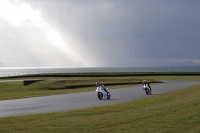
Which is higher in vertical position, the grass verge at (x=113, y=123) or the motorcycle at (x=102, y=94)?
the motorcycle at (x=102, y=94)

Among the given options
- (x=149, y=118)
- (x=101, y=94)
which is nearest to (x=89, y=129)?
(x=149, y=118)

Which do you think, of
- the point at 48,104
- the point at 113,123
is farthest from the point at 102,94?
the point at 113,123

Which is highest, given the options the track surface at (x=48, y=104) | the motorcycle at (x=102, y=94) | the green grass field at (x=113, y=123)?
the motorcycle at (x=102, y=94)

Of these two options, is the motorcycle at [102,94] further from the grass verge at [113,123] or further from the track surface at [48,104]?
the grass verge at [113,123]

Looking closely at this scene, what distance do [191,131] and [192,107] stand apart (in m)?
6.84

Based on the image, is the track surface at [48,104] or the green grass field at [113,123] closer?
the green grass field at [113,123]

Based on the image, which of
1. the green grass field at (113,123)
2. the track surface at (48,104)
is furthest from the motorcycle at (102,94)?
the green grass field at (113,123)

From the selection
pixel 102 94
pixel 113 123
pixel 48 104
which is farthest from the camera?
pixel 102 94

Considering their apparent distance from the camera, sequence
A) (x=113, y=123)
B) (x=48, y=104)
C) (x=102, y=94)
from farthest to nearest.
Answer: (x=102, y=94)
(x=48, y=104)
(x=113, y=123)

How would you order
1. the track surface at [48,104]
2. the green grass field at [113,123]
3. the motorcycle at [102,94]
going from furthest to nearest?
the motorcycle at [102,94] → the track surface at [48,104] → the green grass field at [113,123]

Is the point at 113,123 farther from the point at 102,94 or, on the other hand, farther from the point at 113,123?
the point at 102,94

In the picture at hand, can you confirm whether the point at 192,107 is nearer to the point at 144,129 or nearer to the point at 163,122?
the point at 163,122

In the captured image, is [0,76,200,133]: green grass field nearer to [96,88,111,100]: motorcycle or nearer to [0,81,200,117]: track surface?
[0,81,200,117]: track surface

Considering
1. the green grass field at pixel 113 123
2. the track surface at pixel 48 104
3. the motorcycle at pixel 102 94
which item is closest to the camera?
the green grass field at pixel 113 123
